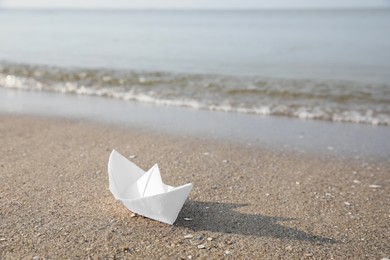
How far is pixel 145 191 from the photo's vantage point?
4320mm

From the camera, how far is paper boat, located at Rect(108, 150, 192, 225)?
404 cm

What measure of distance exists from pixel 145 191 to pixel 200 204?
770 millimetres

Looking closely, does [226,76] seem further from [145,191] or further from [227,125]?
[145,191]

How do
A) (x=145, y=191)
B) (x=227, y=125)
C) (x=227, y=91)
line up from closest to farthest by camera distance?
(x=145, y=191), (x=227, y=125), (x=227, y=91)

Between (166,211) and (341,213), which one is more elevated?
(166,211)

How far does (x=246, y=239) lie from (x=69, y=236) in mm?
1586

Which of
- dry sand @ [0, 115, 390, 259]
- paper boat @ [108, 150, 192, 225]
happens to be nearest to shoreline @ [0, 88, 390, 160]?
dry sand @ [0, 115, 390, 259]

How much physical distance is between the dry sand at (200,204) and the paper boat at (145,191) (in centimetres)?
18

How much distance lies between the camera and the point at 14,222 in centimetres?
423

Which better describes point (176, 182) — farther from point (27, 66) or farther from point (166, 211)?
point (27, 66)

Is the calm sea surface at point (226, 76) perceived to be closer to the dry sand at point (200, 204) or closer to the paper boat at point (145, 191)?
the dry sand at point (200, 204)

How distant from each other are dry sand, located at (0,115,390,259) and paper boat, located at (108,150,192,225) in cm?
18

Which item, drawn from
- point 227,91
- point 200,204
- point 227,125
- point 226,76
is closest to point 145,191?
point 200,204

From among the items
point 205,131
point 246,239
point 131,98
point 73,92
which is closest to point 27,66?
point 73,92
